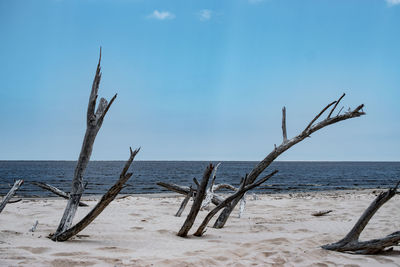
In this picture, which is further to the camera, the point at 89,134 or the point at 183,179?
the point at 183,179

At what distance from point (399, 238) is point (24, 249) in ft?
15.3

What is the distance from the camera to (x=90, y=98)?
4602 millimetres

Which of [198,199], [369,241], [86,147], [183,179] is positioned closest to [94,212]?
[86,147]

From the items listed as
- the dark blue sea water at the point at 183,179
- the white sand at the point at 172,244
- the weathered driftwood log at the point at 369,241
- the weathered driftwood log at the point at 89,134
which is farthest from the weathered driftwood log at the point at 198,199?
the dark blue sea water at the point at 183,179

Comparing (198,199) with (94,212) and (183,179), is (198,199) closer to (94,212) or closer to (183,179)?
(94,212)

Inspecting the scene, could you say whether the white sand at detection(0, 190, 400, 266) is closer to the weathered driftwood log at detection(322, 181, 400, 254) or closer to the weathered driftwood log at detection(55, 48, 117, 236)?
the weathered driftwood log at detection(322, 181, 400, 254)

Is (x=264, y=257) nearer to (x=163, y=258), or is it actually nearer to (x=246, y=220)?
(x=163, y=258)

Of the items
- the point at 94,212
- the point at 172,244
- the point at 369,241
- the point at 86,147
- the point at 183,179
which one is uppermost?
the point at 86,147

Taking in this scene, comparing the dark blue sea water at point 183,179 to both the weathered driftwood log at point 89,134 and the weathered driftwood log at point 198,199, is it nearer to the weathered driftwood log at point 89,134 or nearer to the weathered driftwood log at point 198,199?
the weathered driftwood log at point 89,134

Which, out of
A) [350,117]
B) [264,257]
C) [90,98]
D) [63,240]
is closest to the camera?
[264,257]

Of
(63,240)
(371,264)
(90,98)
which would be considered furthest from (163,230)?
(371,264)

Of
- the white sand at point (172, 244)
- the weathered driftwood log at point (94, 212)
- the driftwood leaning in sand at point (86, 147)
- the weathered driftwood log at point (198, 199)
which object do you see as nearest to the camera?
the white sand at point (172, 244)

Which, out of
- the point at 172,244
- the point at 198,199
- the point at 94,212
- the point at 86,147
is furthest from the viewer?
the point at 198,199

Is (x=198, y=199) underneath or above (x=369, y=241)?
above
